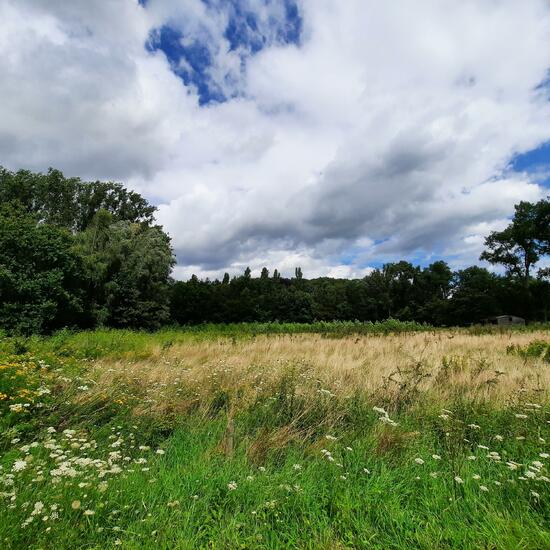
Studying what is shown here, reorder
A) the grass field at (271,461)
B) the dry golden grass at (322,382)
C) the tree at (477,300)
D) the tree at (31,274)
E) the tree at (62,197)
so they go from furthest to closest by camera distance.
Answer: the tree at (477,300)
the tree at (62,197)
the tree at (31,274)
the dry golden grass at (322,382)
the grass field at (271,461)

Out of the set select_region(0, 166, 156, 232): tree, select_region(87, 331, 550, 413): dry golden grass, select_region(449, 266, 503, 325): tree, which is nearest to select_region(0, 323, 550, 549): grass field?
select_region(87, 331, 550, 413): dry golden grass

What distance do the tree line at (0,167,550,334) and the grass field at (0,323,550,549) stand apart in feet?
61.1

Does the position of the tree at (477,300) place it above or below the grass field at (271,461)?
above

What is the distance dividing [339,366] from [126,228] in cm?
3134

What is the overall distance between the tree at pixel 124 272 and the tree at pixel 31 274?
567 centimetres

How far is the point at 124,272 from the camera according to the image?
109ft

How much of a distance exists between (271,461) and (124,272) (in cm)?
3277

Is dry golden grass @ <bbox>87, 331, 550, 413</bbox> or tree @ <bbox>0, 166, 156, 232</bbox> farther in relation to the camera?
tree @ <bbox>0, 166, 156, 232</bbox>

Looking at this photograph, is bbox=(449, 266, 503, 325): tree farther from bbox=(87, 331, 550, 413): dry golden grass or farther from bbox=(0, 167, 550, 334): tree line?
bbox=(87, 331, 550, 413): dry golden grass

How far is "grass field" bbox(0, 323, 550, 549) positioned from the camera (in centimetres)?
238

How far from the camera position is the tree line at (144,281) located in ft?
70.8

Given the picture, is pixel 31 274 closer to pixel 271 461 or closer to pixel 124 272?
pixel 124 272

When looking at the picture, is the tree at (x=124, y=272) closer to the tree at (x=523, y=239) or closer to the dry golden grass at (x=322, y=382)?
the dry golden grass at (x=322, y=382)

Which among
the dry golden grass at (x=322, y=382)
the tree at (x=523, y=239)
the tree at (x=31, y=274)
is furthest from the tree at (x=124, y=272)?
the tree at (x=523, y=239)
